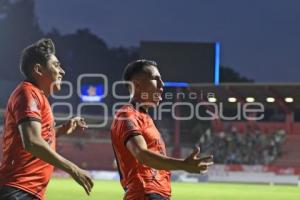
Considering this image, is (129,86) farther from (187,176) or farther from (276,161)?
(276,161)

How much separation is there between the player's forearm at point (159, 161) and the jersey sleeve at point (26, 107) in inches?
35.3

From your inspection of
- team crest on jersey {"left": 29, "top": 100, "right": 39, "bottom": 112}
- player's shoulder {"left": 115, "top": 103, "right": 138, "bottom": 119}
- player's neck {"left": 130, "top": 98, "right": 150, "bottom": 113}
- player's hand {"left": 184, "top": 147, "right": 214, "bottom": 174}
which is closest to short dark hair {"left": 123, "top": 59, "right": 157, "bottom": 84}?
player's neck {"left": 130, "top": 98, "right": 150, "bottom": 113}

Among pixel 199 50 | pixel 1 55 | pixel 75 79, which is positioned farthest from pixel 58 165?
pixel 1 55

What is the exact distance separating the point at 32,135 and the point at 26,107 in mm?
290

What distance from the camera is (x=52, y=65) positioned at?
578 cm

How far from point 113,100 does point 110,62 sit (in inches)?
674

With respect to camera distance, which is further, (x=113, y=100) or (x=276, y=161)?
(x=113, y=100)

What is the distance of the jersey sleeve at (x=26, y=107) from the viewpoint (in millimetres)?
5223

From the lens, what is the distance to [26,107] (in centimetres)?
529

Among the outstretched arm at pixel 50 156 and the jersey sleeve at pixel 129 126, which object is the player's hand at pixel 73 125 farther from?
the outstretched arm at pixel 50 156

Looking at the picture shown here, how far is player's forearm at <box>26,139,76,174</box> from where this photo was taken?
16.4 ft

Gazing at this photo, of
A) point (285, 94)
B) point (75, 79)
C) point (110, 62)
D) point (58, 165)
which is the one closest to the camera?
point (58, 165)

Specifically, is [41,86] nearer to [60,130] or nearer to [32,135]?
[32,135]

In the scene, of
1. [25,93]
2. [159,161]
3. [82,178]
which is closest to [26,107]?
[25,93]
